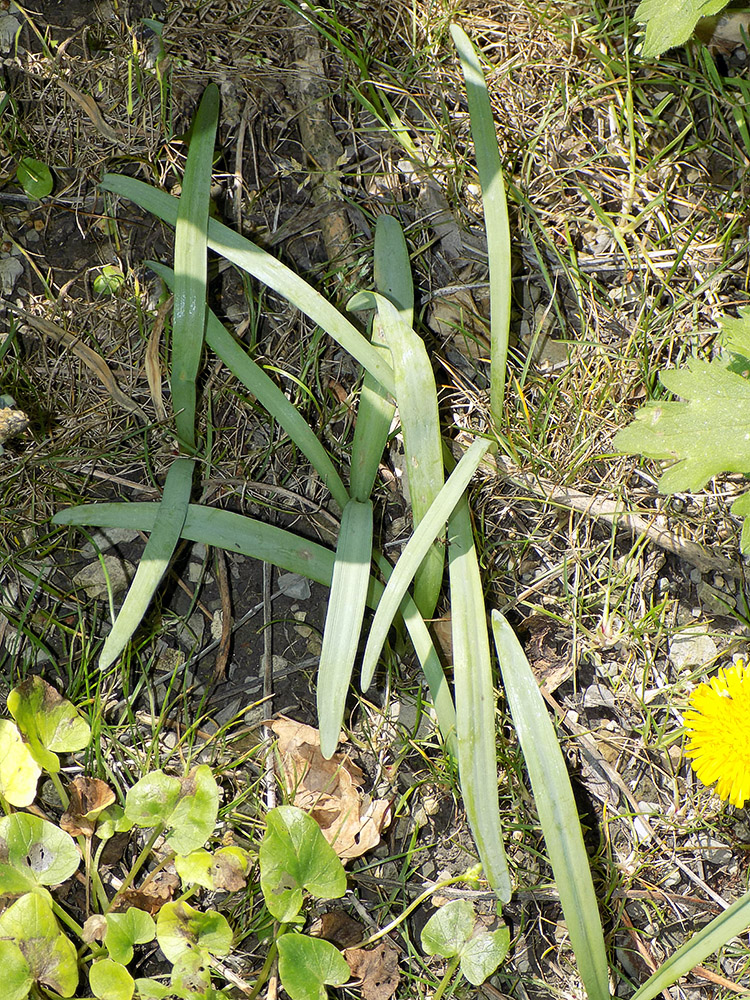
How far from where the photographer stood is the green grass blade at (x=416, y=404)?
1296 mm

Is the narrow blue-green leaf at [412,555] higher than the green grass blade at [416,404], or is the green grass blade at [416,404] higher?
the green grass blade at [416,404]

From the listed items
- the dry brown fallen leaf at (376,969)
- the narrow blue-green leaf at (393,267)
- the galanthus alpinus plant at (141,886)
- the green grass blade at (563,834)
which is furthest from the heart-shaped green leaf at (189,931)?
the narrow blue-green leaf at (393,267)

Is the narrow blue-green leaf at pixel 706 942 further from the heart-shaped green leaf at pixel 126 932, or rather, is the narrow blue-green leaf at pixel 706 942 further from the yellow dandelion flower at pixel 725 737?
the heart-shaped green leaf at pixel 126 932

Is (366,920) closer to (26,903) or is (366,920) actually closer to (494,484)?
(26,903)

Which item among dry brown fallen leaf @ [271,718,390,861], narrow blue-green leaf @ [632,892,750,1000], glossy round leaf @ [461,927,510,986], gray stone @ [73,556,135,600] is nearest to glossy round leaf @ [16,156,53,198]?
gray stone @ [73,556,135,600]

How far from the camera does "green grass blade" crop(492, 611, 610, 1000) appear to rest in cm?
126

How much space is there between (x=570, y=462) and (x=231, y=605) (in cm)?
71

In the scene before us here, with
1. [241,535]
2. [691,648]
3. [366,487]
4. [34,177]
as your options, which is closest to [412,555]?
[366,487]

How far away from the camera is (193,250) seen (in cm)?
140

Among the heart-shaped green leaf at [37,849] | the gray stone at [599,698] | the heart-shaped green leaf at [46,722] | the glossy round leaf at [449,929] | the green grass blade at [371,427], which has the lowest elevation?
the glossy round leaf at [449,929]

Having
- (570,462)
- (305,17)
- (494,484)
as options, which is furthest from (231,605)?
(305,17)

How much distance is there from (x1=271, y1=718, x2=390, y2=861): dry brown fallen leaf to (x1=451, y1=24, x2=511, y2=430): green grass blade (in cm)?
83

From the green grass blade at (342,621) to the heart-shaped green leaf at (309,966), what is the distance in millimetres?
308

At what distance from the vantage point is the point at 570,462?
5.11 feet
